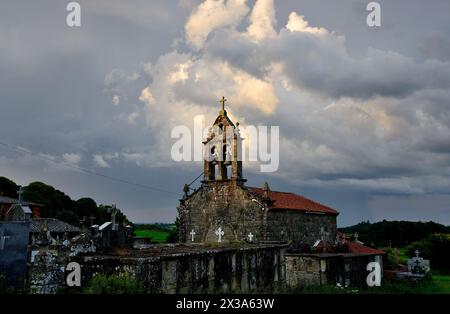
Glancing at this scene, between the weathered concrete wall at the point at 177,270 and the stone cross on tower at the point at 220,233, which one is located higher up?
the stone cross on tower at the point at 220,233

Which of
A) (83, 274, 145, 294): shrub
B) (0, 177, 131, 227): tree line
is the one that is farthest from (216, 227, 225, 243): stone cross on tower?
(0, 177, 131, 227): tree line

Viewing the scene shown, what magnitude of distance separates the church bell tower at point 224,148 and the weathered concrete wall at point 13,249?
1611cm

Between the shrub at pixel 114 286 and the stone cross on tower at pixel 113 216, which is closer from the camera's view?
the shrub at pixel 114 286

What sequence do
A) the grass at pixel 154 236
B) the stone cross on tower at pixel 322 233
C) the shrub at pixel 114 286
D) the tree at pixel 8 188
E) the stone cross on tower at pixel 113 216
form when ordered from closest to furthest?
the shrub at pixel 114 286
the stone cross on tower at pixel 113 216
the stone cross on tower at pixel 322 233
the grass at pixel 154 236
the tree at pixel 8 188

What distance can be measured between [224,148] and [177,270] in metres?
17.2

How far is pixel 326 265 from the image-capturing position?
2425 centimetres

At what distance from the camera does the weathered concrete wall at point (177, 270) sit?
11.3 m

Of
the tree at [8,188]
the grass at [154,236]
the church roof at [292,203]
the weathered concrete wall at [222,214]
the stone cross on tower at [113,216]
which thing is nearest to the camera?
the stone cross on tower at [113,216]

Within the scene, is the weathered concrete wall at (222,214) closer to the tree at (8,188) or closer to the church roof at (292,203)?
the church roof at (292,203)

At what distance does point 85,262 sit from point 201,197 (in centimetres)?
1923

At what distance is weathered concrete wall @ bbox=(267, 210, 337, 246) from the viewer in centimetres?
2731

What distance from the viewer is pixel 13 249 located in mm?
14703

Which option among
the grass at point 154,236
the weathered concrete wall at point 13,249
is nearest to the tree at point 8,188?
the grass at point 154,236

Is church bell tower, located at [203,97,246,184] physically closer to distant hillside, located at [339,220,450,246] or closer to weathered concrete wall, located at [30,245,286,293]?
weathered concrete wall, located at [30,245,286,293]
